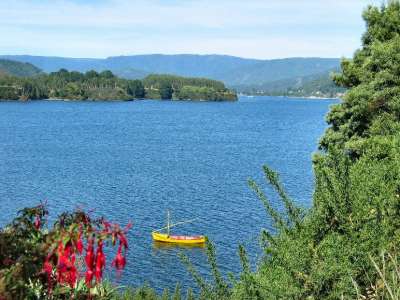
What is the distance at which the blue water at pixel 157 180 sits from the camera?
52.2 m

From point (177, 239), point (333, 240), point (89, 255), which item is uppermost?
point (89, 255)

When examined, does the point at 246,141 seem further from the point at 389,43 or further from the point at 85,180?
the point at 389,43

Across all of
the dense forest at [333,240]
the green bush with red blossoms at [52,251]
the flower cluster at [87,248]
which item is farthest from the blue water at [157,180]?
the flower cluster at [87,248]

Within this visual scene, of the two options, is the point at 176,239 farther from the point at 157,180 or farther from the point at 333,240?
the point at 333,240

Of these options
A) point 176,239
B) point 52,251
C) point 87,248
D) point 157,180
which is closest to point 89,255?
point 87,248

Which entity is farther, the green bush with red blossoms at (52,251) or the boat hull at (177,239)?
the boat hull at (177,239)

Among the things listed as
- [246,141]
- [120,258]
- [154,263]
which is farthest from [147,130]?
[120,258]

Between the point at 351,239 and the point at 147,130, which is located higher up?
the point at 351,239

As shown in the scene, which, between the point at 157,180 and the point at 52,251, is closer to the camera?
the point at 52,251

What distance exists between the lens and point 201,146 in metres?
122

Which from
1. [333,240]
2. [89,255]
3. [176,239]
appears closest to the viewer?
[89,255]

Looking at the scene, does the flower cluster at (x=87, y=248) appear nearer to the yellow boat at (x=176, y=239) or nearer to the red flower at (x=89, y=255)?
the red flower at (x=89, y=255)

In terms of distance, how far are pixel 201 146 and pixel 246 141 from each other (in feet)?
58.9

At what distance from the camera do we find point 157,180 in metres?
80.6
